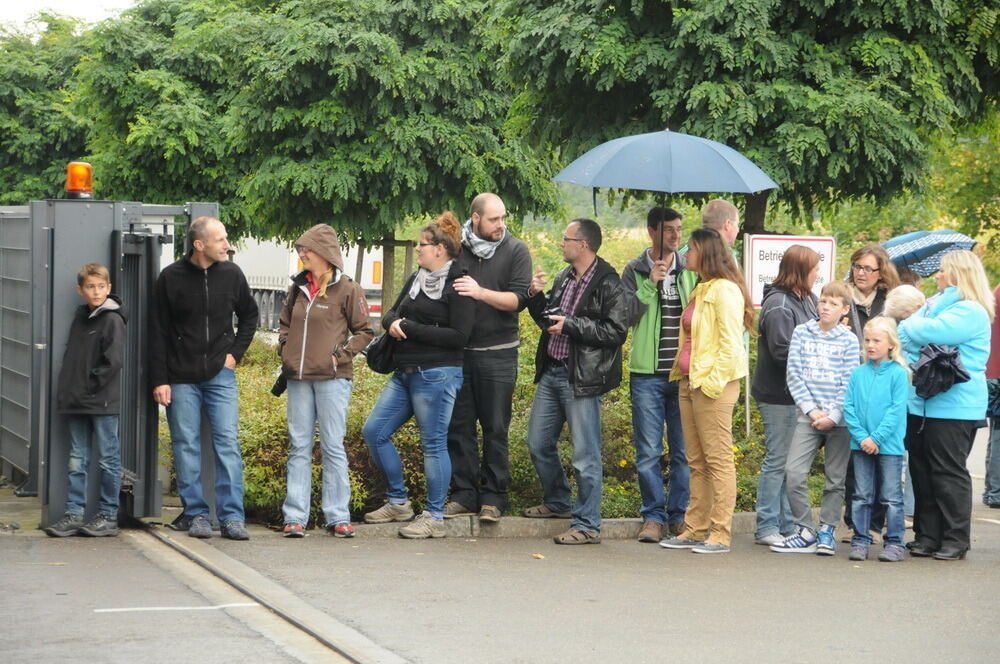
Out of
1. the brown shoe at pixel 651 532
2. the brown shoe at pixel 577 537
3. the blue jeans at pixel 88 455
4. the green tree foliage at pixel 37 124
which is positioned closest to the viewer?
the blue jeans at pixel 88 455

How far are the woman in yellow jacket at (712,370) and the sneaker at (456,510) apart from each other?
1264 millimetres

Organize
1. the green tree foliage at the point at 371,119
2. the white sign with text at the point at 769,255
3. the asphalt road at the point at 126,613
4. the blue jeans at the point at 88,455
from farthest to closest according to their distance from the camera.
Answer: the green tree foliage at the point at 371,119, the white sign with text at the point at 769,255, the blue jeans at the point at 88,455, the asphalt road at the point at 126,613

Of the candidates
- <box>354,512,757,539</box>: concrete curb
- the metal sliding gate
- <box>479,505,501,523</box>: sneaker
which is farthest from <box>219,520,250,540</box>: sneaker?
<box>479,505,501,523</box>: sneaker

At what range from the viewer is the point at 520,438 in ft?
32.8

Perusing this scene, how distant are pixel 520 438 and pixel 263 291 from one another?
33.1 metres

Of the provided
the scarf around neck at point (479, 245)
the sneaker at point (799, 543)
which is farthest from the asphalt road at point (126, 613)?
the sneaker at point (799, 543)

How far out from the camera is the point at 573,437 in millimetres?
8820

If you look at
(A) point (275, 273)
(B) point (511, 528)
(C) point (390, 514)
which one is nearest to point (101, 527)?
(C) point (390, 514)

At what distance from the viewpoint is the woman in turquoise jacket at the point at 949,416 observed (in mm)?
8641

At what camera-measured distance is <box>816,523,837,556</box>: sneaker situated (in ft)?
28.6

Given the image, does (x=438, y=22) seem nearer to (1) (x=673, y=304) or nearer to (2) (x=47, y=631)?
(1) (x=673, y=304)

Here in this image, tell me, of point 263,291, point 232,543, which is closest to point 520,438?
point 232,543

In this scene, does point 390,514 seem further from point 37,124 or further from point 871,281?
point 37,124

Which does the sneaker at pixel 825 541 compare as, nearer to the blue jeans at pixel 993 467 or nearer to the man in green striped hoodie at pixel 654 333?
the man in green striped hoodie at pixel 654 333
